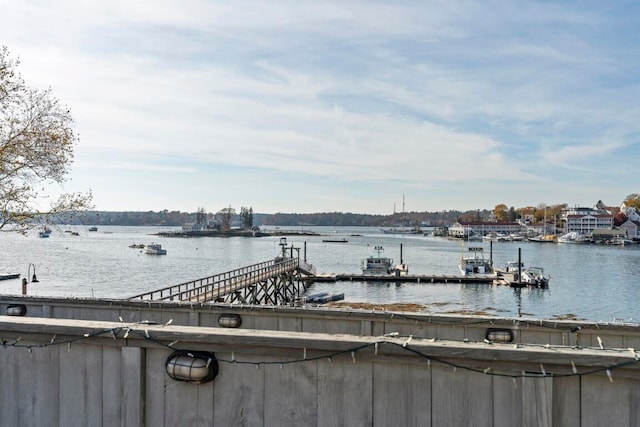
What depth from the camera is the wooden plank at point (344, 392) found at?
146 inches

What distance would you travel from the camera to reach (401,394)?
3.68 meters

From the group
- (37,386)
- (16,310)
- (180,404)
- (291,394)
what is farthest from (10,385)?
(16,310)

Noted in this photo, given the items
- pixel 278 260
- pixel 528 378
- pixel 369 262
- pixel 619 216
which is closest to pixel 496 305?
pixel 278 260

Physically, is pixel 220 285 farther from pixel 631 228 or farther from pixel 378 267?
pixel 631 228

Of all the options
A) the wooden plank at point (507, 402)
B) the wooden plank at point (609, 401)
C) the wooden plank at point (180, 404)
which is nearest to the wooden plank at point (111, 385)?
the wooden plank at point (180, 404)

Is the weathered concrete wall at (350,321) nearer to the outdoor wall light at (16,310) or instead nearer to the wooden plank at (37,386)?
the outdoor wall light at (16,310)

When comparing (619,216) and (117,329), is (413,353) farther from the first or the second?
(619,216)

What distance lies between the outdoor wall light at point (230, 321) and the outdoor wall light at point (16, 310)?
11.8 ft

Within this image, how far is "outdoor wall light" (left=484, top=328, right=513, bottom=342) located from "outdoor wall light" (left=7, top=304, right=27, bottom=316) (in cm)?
775

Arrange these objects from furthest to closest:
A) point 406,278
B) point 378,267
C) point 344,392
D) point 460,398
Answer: point 378,267
point 406,278
point 344,392
point 460,398

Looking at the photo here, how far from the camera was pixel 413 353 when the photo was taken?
360 centimetres

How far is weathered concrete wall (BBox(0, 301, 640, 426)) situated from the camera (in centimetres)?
341

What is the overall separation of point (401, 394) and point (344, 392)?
0.40 metres

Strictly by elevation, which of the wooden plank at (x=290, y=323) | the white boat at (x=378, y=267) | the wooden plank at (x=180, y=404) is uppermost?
the wooden plank at (x=180, y=404)
